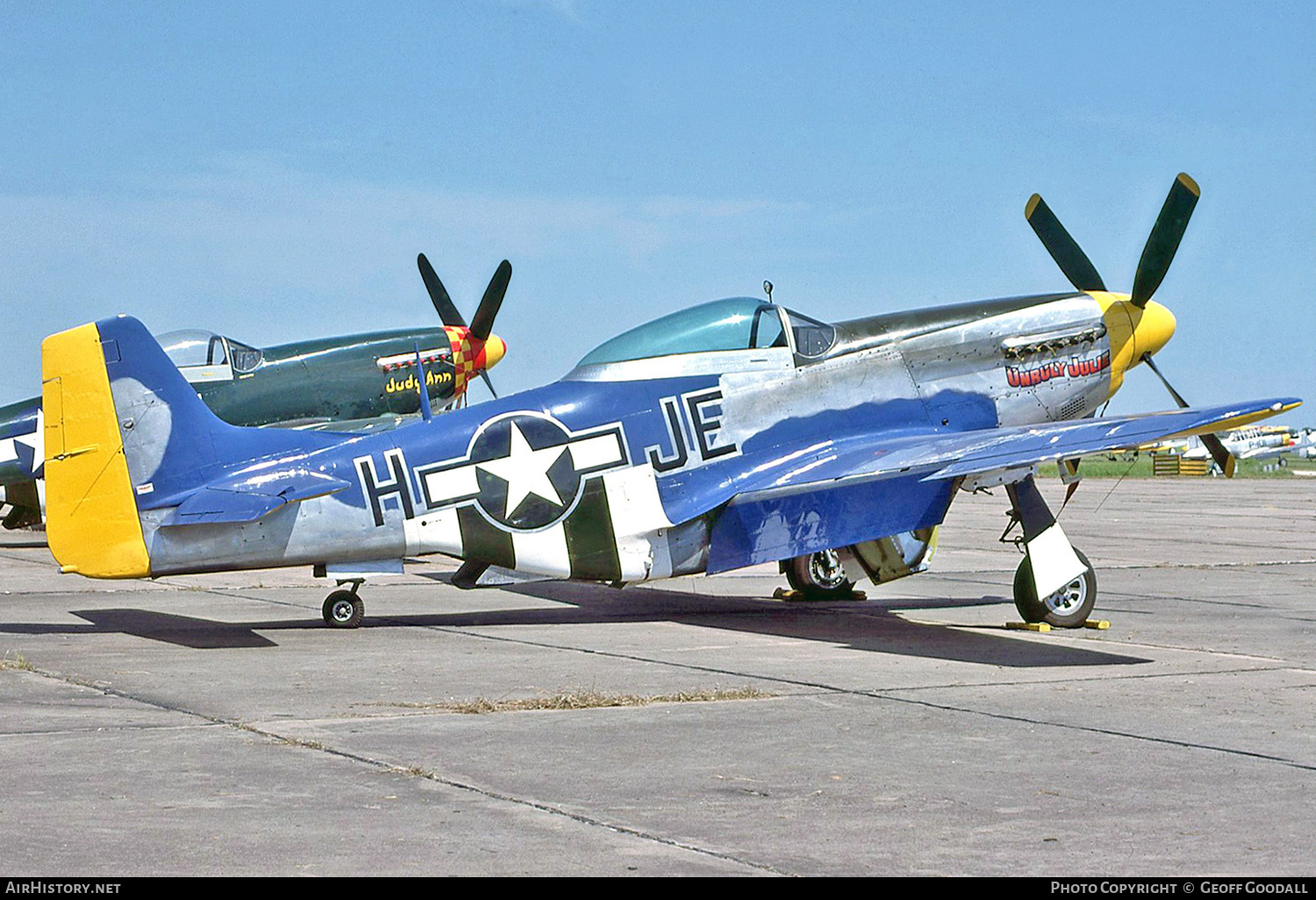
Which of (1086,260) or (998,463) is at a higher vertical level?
(1086,260)

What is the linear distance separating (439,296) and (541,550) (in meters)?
13.7

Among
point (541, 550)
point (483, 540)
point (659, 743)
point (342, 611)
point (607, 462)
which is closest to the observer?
→ point (659, 743)

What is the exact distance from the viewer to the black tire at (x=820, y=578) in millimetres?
14883

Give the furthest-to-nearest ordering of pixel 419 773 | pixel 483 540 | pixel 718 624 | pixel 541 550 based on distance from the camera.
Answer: pixel 718 624, pixel 541 550, pixel 483 540, pixel 419 773

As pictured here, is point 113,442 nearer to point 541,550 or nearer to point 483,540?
point 483,540

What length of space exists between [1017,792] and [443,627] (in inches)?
287

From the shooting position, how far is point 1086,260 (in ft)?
49.9

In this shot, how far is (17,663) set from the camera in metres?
9.93

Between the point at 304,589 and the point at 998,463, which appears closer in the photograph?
the point at 998,463

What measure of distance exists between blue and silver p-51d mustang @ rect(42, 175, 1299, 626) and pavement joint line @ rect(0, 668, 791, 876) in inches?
81.0

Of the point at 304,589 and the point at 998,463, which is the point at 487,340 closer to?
the point at 304,589

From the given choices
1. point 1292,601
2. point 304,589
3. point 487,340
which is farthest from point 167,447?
point 487,340

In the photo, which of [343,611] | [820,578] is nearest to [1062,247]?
[820,578]

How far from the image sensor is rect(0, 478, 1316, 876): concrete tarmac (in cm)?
523
